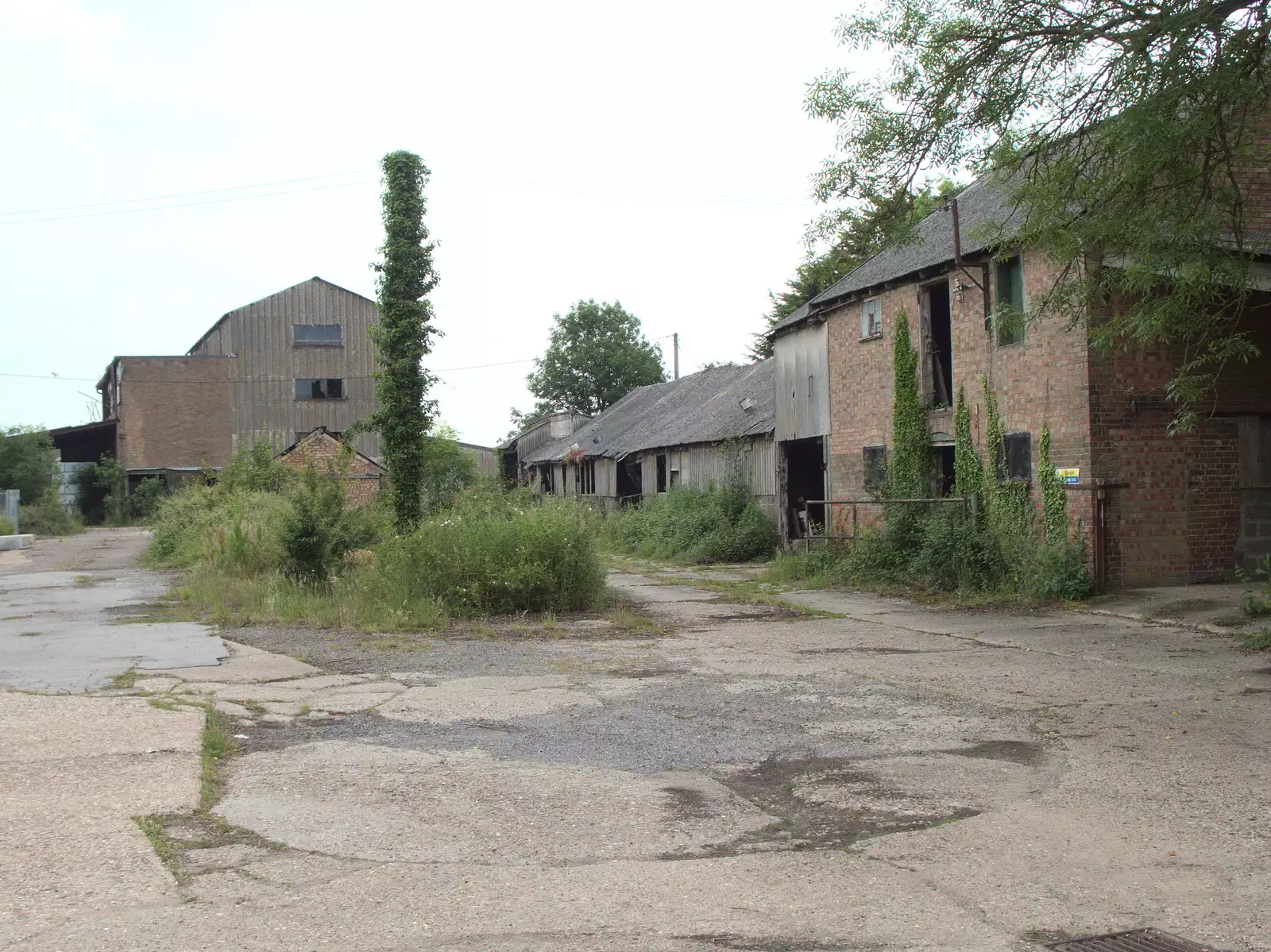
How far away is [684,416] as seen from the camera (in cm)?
3347

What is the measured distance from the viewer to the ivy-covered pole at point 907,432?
723 inches

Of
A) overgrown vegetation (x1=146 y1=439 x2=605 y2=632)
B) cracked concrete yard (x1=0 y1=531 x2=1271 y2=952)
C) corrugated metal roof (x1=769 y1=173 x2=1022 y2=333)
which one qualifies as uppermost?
corrugated metal roof (x1=769 y1=173 x2=1022 y2=333)

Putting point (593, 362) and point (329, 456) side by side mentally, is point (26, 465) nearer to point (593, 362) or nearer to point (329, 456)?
point (329, 456)

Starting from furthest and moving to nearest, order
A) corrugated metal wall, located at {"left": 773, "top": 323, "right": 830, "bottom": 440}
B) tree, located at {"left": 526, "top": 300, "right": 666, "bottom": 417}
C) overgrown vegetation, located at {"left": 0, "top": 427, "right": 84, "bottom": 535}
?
tree, located at {"left": 526, "top": 300, "right": 666, "bottom": 417}
overgrown vegetation, located at {"left": 0, "top": 427, "right": 84, "bottom": 535}
corrugated metal wall, located at {"left": 773, "top": 323, "right": 830, "bottom": 440}

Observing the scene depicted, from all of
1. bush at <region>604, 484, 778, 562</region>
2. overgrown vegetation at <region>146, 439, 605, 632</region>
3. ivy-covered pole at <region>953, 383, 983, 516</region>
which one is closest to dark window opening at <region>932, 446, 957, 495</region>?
ivy-covered pole at <region>953, 383, 983, 516</region>

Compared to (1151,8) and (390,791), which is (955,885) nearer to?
(390,791)

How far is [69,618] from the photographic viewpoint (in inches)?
585

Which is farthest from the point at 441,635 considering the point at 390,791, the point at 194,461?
the point at 194,461

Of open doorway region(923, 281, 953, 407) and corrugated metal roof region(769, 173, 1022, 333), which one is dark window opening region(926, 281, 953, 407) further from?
corrugated metal roof region(769, 173, 1022, 333)

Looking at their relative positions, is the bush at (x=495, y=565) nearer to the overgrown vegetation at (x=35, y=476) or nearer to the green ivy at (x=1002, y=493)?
the green ivy at (x=1002, y=493)

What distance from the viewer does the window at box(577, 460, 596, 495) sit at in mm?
39688

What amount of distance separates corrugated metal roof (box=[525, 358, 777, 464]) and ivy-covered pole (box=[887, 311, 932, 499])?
5.70 m

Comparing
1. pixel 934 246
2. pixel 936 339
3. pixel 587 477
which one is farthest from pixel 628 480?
pixel 934 246

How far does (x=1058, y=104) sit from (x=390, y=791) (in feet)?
31.3
